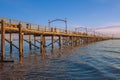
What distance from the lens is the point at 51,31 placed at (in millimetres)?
38438

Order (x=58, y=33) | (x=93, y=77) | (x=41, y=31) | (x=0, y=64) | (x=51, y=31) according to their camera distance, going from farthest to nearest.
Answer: (x=58, y=33) < (x=51, y=31) < (x=41, y=31) < (x=0, y=64) < (x=93, y=77)

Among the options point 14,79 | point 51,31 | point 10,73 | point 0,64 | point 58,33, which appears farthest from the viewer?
point 58,33

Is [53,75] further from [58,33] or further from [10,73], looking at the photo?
[58,33]

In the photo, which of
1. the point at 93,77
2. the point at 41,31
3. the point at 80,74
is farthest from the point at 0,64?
the point at 41,31

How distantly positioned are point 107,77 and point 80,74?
78.7 inches

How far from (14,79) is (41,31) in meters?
19.9

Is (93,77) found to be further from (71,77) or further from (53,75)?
(53,75)

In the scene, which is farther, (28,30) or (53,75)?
(28,30)

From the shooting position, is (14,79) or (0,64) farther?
(0,64)

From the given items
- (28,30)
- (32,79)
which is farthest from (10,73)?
(28,30)

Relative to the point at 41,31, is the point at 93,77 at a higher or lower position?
lower

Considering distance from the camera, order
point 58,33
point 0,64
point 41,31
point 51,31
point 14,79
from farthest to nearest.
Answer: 1. point 58,33
2. point 51,31
3. point 41,31
4. point 0,64
5. point 14,79

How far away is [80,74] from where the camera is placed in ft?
53.8

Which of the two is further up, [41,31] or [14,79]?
[41,31]
